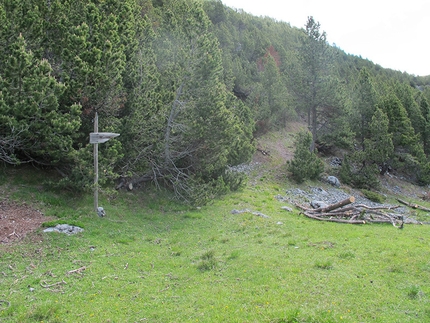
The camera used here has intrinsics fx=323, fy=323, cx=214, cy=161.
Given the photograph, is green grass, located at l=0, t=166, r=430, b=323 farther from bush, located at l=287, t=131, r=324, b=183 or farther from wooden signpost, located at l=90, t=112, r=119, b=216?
bush, located at l=287, t=131, r=324, b=183

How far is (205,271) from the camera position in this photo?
9531mm

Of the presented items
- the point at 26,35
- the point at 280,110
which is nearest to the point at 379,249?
the point at 26,35

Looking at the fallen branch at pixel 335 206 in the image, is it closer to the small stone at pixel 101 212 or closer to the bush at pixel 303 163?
the bush at pixel 303 163

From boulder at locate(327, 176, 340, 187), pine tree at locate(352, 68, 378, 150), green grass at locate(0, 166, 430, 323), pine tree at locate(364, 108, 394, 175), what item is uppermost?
pine tree at locate(352, 68, 378, 150)

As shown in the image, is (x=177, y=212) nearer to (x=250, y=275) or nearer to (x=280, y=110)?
(x=250, y=275)

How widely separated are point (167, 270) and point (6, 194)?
26.5ft

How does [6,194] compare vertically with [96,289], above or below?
above

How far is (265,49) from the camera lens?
6291 cm

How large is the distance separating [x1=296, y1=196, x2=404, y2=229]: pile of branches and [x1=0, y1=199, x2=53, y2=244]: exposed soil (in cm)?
1353

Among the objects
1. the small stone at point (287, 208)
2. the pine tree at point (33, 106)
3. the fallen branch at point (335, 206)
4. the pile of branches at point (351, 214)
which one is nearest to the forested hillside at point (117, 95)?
the pine tree at point (33, 106)

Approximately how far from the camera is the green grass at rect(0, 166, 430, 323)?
22.5 ft

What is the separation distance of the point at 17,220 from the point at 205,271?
732 cm

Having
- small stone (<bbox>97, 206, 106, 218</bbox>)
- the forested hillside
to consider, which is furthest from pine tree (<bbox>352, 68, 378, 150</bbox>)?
small stone (<bbox>97, 206, 106, 218</bbox>)

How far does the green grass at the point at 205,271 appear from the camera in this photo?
6855 millimetres
